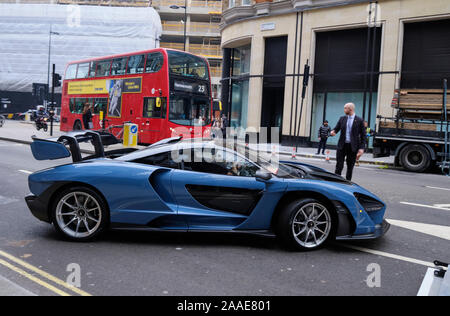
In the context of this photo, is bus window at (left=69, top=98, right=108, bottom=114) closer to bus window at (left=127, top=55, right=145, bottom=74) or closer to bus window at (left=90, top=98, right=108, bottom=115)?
bus window at (left=90, top=98, right=108, bottom=115)

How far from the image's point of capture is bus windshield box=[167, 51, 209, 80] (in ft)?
54.7

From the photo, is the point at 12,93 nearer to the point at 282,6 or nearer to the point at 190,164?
the point at 282,6

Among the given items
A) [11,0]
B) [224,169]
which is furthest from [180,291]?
[11,0]

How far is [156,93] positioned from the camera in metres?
17.0

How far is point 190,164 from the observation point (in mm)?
4926

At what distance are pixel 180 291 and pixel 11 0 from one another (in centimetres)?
6974

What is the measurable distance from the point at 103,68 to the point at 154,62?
12.8 ft

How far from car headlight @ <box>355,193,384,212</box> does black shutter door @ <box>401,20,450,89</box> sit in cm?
1758

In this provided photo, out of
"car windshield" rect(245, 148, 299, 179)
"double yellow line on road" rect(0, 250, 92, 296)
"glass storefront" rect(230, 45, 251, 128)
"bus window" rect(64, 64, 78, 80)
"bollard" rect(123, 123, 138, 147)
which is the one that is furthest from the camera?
"glass storefront" rect(230, 45, 251, 128)

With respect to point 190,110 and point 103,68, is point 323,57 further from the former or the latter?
point 103,68

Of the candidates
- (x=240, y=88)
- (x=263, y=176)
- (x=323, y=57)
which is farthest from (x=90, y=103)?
(x=263, y=176)

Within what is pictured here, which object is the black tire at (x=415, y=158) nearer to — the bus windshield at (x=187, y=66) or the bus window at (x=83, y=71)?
the bus windshield at (x=187, y=66)

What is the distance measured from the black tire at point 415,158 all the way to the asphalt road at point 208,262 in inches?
344

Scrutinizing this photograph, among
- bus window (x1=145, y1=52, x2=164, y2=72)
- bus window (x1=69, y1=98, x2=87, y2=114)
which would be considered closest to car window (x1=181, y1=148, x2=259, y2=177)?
bus window (x1=145, y1=52, x2=164, y2=72)
